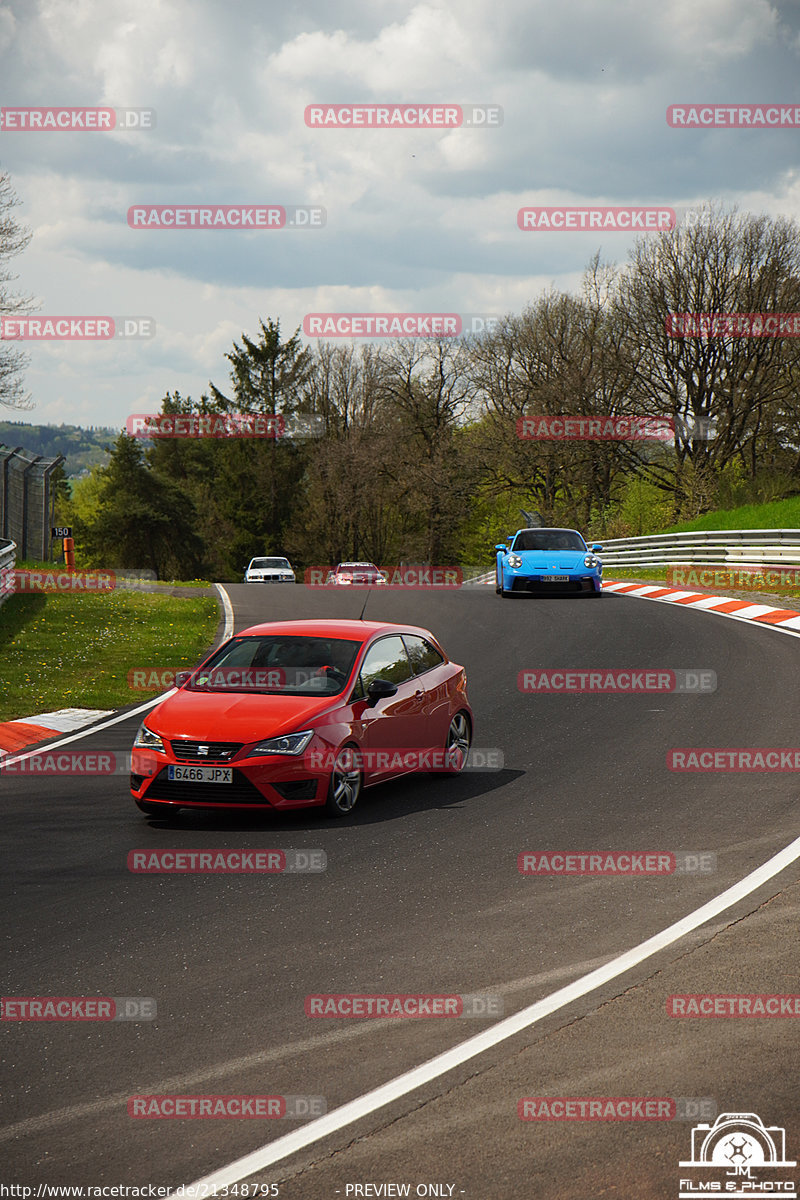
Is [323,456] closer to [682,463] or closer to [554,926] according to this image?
[682,463]

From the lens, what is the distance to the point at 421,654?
10.6 m

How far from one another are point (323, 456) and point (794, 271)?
120ft

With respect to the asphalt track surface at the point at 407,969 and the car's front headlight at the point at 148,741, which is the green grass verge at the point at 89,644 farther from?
the car's front headlight at the point at 148,741

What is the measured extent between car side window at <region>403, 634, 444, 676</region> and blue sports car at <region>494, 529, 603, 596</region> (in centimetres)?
1609

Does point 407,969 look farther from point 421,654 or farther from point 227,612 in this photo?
point 227,612

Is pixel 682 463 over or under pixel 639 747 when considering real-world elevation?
over

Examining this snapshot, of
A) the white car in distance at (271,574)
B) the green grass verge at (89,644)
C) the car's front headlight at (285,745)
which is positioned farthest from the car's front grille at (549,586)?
the white car in distance at (271,574)

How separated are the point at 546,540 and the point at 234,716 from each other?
768 inches

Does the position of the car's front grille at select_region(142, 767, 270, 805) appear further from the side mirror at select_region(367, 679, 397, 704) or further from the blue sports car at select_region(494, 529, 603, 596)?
the blue sports car at select_region(494, 529, 603, 596)

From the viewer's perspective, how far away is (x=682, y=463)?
49.4m

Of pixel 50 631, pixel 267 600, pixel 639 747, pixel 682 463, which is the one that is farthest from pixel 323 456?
pixel 639 747

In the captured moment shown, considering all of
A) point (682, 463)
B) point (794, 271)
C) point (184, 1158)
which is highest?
point (794, 271)

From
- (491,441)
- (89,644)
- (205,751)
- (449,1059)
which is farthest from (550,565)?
(491,441)

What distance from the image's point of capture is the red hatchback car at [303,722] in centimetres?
840
